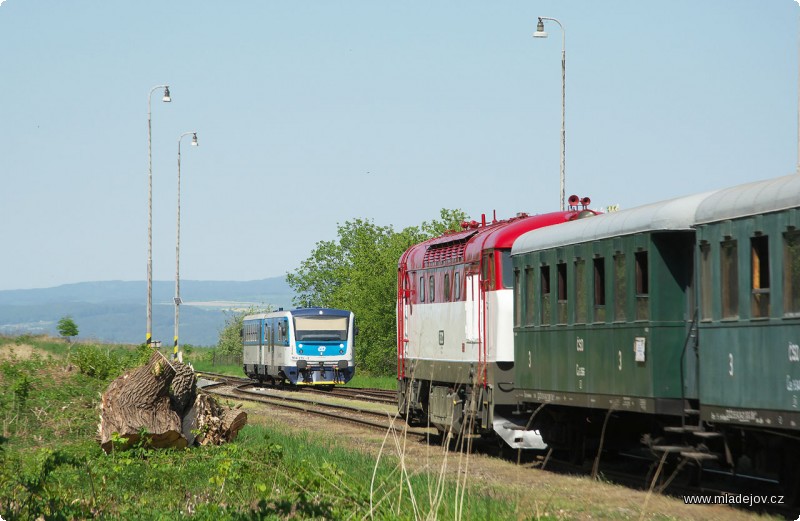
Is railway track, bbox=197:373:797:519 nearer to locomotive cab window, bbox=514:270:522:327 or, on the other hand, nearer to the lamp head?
locomotive cab window, bbox=514:270:522:327

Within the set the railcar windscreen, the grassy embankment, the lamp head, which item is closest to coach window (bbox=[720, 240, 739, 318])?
the grassy embankment

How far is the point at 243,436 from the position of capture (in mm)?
22578

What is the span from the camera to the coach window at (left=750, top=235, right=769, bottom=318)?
12.6 meters

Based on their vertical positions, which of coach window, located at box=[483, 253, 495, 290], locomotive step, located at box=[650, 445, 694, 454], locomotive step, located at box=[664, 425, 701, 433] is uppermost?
coach window, located at box=[483, 253, 495, 290]

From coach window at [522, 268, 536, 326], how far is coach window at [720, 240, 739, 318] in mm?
5259

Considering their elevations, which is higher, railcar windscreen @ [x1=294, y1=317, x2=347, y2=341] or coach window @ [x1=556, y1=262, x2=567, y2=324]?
coach window @ [x1=556, y1=262, x2=567, y2=324]

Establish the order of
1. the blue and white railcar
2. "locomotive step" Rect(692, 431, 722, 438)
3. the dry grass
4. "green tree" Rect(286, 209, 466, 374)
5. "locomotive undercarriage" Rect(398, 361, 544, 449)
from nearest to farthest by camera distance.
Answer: the dry grass < "locomotive step" Rect(692, 431, 722, 438) < "locomotive undercarriage" Rect(398, 361, 544, 449) < the blue and white railcar < "green tree" Rect(286, 209, 466, 374)

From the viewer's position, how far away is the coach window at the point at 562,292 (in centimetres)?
1736

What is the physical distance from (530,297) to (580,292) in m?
1.92

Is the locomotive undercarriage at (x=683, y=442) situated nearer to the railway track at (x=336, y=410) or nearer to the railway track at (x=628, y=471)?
the railway track at (x=628, y=471)

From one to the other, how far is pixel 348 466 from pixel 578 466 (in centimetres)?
382

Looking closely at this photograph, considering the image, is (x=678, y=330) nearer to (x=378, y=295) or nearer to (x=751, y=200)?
(x=751, y=200)

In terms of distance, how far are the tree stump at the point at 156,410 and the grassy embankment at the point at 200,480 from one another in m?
0.29

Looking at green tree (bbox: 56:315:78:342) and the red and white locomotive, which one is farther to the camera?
green tree (bbox: 56:315:78:342)
